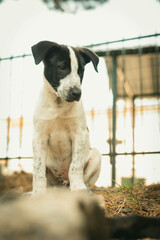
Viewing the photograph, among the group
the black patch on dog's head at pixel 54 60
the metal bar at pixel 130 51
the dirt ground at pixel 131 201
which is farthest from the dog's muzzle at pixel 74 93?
the metal bar at pixel 130 51

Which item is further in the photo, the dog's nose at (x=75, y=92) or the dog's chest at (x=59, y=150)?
the dog's chest at (x=59, y=150)

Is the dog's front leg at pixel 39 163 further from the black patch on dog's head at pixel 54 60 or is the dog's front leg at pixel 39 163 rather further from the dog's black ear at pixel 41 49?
the dog's black ear at pixel 41 49

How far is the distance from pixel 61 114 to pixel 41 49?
862mm

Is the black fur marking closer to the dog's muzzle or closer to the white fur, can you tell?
the white fur

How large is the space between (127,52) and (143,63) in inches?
90.4

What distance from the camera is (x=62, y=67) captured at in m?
3.61

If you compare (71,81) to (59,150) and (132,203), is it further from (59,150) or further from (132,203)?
(132,203)

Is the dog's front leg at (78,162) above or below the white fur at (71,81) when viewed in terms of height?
below

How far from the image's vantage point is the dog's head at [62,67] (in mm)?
3480

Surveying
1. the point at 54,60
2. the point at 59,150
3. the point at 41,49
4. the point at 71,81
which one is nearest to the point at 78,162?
the point at 59,150

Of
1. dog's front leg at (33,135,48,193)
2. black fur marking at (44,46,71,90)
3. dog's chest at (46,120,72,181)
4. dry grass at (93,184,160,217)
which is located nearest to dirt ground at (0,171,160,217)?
dry grass at (93,184,160,217)

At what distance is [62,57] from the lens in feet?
11.9

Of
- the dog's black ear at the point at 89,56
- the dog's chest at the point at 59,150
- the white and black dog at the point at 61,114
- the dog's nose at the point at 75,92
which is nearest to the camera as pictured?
the dog's nose at the point at 75,92

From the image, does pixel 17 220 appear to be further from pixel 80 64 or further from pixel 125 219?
pixel 80 64
